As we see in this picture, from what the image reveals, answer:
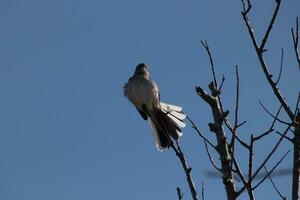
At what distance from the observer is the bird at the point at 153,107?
789 cm

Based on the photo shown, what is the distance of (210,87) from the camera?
3.84 metres

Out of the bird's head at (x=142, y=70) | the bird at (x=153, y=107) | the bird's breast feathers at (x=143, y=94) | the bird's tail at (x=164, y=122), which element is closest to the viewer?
the bird's tail at (x=164, y=122)

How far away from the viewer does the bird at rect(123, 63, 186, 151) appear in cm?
789

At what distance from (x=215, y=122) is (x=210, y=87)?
1.31 ft

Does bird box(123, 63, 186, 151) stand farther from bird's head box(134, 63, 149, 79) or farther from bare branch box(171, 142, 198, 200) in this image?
bare branch box(171, 142, 198, 200)

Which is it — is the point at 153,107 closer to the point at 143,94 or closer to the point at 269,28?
the point at 143,94

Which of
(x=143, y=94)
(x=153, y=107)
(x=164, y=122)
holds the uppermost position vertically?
(x=143, y=94)

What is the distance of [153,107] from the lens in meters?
8.25

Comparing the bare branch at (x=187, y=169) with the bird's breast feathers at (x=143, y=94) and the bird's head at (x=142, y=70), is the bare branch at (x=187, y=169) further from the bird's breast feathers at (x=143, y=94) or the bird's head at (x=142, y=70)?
the bird's head at (x=142, y=70)

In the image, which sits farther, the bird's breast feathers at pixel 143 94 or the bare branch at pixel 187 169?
the bird's breast feathers at pixel 143 94

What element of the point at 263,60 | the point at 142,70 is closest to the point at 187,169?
the point at 263,60

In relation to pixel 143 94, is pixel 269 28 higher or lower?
lower

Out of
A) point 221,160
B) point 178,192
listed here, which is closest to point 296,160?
point 221,160

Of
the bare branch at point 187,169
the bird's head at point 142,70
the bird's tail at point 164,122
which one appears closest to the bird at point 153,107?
the bird's tail at point 164,122
